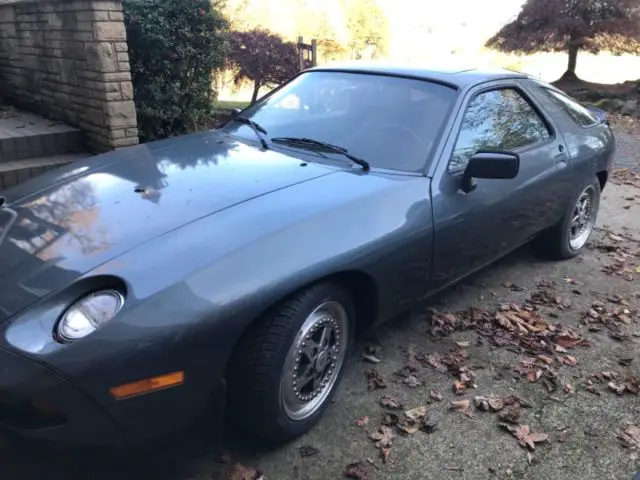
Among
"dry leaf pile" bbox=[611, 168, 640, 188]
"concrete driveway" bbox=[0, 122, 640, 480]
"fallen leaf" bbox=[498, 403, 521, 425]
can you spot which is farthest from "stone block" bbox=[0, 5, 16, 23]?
"dry leaf pile" bbox=[611, 168, 640, 188]

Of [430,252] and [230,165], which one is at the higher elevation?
[230,165]

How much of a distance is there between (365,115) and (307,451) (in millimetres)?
1856

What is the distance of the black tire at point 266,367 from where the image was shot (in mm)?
2191

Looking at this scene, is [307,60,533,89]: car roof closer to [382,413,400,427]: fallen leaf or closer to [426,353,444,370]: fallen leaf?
[426,353,444,370]: fallen leaf

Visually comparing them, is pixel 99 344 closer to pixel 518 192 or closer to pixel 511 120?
pixel 518 192

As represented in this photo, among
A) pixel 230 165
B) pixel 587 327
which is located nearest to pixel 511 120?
pixel 587 327

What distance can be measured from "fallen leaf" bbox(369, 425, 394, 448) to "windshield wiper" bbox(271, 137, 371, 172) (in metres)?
1.26

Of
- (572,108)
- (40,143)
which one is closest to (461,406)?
(572,108)

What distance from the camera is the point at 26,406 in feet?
6.01

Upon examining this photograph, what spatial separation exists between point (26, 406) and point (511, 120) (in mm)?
3164

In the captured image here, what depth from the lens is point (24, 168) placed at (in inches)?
190

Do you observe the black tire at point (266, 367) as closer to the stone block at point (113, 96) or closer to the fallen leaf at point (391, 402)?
the fallen leaf at point (391, 402)

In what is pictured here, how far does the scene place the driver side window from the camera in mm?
3270

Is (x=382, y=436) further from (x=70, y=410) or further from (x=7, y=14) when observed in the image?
(x=7, y=14)
